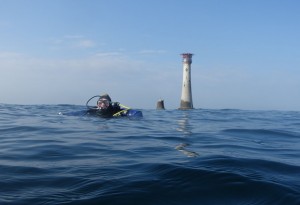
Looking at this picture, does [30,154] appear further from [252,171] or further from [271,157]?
[271,157]

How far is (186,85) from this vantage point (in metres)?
37.4

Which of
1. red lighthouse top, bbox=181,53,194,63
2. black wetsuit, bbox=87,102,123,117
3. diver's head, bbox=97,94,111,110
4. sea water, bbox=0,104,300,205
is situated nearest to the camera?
sea water, bbox=0,104,300,205

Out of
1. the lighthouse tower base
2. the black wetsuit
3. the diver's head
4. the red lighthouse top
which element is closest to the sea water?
the black wetsuit

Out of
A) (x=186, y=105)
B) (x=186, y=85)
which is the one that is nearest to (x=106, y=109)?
(x=186, y=105)

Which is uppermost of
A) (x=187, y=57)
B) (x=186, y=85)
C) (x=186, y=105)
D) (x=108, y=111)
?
(x=187, y=57)

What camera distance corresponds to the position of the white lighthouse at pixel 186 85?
3678cm

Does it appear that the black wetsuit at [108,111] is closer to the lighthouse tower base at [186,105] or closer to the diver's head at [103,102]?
the diver's head at [103,102]

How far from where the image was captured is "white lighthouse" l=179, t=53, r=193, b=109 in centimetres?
3678

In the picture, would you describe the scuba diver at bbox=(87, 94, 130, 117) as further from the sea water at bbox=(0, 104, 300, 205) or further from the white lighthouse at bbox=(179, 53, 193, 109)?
the white lighthouse at bbox=(179, 53, 193, 109)

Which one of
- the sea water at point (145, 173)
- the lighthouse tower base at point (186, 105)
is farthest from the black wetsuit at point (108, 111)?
the lighthouse tower base at point (186, 105)

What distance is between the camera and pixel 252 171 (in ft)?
15.7

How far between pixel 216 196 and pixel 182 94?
33.7 metres

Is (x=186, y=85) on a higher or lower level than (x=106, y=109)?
higher

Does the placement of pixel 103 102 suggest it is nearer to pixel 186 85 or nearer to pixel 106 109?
pixel 106 109
